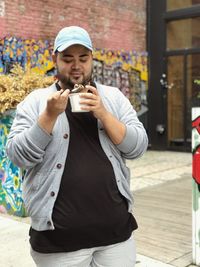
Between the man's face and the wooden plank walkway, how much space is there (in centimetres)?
244

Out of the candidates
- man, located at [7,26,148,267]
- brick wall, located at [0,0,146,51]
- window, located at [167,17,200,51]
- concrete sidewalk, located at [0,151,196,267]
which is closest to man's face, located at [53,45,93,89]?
man, located at [7,26,148,267]

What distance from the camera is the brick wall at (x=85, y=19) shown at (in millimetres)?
8625

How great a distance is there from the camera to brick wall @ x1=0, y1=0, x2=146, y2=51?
8625mm

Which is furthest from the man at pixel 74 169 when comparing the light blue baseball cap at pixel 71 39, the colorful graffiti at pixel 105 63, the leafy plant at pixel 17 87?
the colorful graffiti at pixel 105 63

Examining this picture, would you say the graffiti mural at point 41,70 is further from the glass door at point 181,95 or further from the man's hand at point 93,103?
the man's hand at point 93,103

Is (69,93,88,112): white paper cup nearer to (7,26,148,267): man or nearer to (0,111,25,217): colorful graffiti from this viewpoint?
(7,26,148,267): man

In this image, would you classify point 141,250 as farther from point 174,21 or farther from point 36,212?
point 174,21

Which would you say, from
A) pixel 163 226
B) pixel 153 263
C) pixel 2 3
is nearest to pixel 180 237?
pixel 163 226

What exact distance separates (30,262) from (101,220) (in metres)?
2.21

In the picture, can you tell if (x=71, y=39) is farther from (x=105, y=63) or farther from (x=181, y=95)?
(x=181, y=95)

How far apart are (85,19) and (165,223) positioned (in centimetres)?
629

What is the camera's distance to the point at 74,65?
1962mm

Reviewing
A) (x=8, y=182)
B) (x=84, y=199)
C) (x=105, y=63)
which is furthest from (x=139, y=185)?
(x=84, y=199)

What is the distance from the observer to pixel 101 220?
6.51ft
